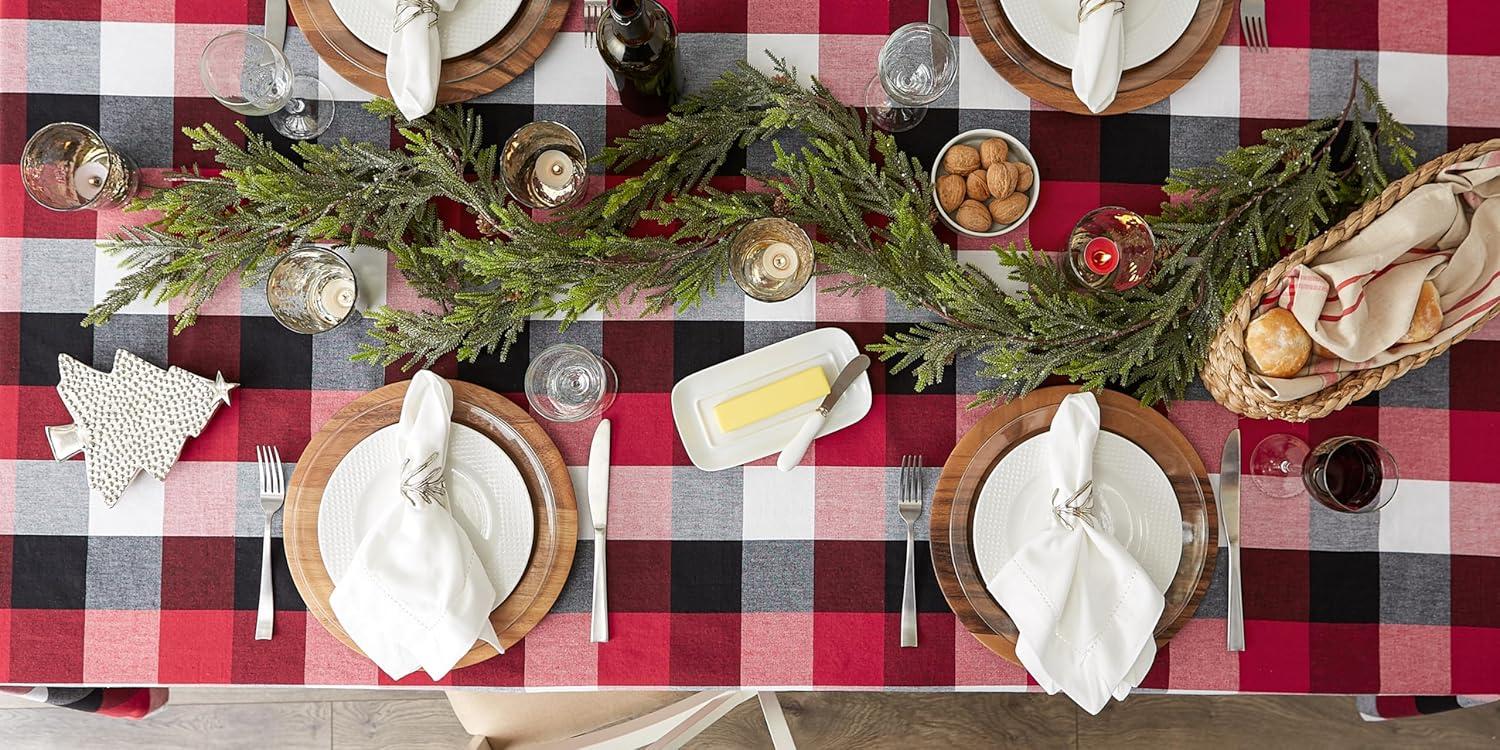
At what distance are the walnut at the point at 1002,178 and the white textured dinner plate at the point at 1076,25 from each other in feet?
0.60

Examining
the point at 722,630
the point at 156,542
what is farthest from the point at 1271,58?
the point at 156,542

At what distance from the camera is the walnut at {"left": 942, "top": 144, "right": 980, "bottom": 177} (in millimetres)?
1197

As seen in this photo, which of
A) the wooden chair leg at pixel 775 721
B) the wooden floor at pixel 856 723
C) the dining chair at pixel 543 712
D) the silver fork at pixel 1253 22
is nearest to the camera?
the silver fork at pixel 1253 22

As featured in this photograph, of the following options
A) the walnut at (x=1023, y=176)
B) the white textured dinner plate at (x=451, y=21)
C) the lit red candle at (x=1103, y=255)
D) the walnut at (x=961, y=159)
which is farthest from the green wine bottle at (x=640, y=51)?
the lit red candle at (x=1103, y=255)

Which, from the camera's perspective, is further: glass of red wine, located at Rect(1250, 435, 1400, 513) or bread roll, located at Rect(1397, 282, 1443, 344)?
glass of red wine, located at Rect(1250, 435, 1400, 513)

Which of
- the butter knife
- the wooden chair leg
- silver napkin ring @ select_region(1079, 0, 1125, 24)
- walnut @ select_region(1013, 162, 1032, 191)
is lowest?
the wooden chair leg

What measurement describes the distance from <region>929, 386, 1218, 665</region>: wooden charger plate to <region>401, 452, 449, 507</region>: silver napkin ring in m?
0.74

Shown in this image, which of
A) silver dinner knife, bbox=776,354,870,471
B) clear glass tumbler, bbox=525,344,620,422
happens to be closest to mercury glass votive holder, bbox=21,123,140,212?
clear glass tumbler, bbox=525,344,620,422

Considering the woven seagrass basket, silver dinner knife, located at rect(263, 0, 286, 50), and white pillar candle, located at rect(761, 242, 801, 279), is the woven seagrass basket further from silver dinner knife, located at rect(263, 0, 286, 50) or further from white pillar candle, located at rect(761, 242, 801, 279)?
silver dinner knife, located at rect(263, 0, 286, 50)

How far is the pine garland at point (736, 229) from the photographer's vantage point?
3.80 feet

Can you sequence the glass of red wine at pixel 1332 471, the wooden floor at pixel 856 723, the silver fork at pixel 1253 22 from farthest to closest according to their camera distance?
the wooden floor at pixel 856 723 < the silver fork at pixel 1253 22 < the glass of red wine at pixel 1332 471

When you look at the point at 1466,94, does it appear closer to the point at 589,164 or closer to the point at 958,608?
the point at 958,608

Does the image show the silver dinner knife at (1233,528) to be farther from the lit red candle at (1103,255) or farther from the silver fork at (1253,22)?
the silver fork at (1253,22)

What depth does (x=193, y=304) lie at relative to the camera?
46.4 inches
